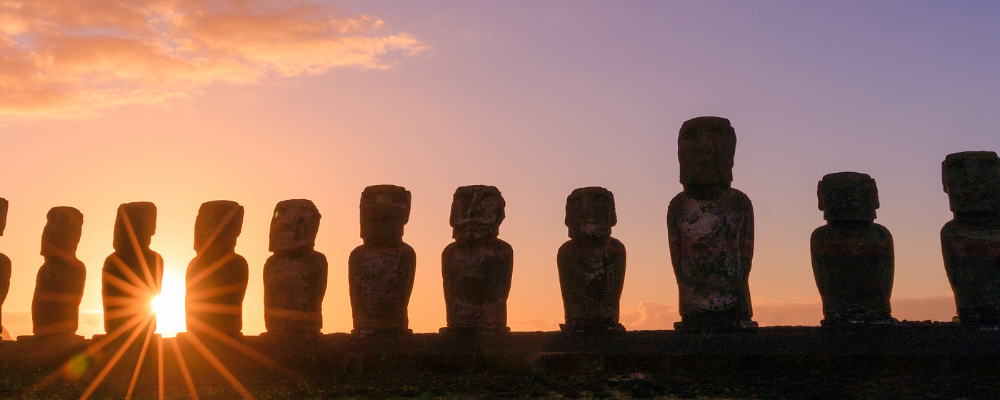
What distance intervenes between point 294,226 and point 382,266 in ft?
4.52

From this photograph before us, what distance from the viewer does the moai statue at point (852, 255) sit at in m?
11.7

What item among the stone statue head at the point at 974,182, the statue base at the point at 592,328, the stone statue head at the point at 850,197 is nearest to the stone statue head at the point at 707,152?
the stone statue head at the point at 850,197

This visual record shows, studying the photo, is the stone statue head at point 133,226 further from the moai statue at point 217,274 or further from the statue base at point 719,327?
the statue base at point 719,327

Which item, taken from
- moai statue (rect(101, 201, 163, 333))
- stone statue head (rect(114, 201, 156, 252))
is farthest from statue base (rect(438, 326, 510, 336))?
stone statue head (rect(114, 201, 156, 252))

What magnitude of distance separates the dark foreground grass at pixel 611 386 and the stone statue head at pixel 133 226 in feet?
11.0

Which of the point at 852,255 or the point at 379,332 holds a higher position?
the point at 852,255

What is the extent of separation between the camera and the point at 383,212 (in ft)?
43.2

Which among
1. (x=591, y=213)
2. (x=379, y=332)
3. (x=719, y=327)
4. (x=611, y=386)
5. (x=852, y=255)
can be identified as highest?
(x=591, y=213)

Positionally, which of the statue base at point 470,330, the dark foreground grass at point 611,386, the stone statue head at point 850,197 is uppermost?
the stone statue head at point 850,197

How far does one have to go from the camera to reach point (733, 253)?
11297 millimetres

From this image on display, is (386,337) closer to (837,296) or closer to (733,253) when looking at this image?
(733,253)

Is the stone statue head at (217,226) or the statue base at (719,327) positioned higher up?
the stone statue head at (217,226)

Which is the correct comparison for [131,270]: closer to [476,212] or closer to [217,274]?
[217,274]

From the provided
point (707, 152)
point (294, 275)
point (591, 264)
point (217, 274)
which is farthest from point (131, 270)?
point (707, 152)
